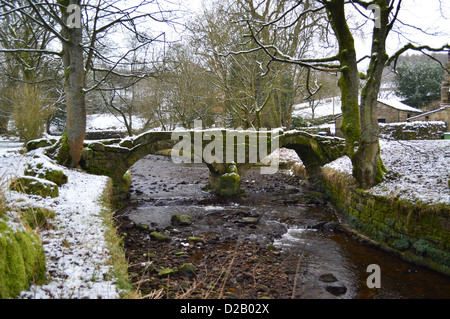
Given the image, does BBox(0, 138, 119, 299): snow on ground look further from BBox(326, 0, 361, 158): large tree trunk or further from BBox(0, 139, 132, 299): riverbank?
BBox(326, 0, 361, 158): large tree trunk

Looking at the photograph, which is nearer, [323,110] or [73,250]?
[73,250]

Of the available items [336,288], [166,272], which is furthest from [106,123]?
[336,288]

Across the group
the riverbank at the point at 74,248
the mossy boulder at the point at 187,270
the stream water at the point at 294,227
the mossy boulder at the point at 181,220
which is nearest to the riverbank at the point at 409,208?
the stream water at the point at 294,227

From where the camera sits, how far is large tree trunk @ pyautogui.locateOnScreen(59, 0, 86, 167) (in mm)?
9773

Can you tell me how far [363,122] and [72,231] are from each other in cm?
662

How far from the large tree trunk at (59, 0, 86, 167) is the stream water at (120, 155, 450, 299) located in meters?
2.90

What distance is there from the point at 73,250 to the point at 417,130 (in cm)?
2273

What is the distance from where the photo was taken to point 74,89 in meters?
9.83

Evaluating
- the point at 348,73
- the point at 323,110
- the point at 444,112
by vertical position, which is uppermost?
the point at 323,110

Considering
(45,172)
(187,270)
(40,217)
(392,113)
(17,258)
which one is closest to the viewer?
(17,258)

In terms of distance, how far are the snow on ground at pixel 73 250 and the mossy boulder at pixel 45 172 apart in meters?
0.89

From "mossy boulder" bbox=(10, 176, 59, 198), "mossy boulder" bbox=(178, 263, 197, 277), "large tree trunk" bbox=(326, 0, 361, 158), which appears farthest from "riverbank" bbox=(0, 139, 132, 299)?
"large tree trunk" bbox=(326, 0, 361, 158)

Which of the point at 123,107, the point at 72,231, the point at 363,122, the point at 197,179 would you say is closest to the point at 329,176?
the point at 363,122

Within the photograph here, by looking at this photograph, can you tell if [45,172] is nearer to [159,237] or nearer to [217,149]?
[159,237]
